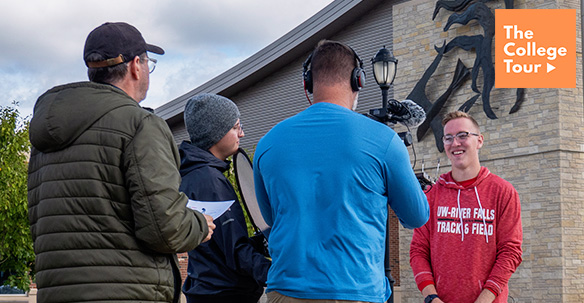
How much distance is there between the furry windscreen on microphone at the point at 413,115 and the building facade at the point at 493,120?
7.69 meters

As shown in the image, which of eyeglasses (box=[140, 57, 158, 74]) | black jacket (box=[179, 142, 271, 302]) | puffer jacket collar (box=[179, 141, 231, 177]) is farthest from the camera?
puffer jacket collar (box=[179, 141, 231, 177])

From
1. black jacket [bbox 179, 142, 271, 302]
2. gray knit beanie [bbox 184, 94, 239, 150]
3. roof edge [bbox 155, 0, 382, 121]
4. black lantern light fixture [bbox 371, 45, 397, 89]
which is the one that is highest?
roof edge [bbox 155, 0, 382, 121]

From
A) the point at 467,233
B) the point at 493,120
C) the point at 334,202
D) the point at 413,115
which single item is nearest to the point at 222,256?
the point at 334,202

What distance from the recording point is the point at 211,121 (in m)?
4.09

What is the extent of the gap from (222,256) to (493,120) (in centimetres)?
1439

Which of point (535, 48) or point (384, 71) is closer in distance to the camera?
point (384, 71)

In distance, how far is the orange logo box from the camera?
16219 millimetres

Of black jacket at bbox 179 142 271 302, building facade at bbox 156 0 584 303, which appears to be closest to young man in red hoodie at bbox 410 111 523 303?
black jacket at bbox 179 142 271 302

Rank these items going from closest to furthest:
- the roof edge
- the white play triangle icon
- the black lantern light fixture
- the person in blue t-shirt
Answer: the person in blue t-shirt
the black lantern light fixture
the white play triangle icon
the roof edge

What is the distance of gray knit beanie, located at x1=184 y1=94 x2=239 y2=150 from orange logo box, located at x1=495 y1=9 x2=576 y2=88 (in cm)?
1309

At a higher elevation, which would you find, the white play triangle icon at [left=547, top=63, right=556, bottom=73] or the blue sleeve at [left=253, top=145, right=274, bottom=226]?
the white play triangle icon at [left=547, top=63, right=556, bottom=73]

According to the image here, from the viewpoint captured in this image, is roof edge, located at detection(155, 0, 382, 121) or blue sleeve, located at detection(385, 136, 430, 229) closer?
blue sleeve, located at detection(385, 136, 430, 229)

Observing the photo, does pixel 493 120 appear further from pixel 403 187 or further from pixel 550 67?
pixel 403 187

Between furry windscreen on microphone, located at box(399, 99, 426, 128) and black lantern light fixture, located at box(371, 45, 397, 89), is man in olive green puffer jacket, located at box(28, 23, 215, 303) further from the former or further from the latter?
black lantern light fixture, located at box(371, 45, 397, 89)
